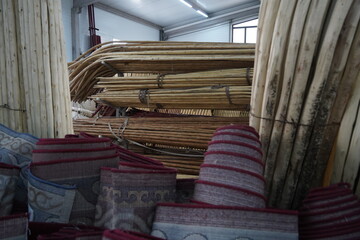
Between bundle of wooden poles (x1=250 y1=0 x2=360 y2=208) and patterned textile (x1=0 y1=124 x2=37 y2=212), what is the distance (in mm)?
670

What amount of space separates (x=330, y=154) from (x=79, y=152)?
2.35ft

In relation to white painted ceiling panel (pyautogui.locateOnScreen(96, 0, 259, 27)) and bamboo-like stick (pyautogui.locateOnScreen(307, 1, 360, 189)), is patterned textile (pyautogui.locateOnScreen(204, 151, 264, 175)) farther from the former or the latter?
white painted ceiling panel (pyautogui.locateOnScreen(96, 0, 259, 27))

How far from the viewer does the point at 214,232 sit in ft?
1.75

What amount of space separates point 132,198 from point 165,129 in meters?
1.49

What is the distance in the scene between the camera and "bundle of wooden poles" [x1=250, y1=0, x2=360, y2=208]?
712mm

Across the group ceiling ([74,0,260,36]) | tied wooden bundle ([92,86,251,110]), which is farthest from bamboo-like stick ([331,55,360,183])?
ceiling ([74,0,260,36])

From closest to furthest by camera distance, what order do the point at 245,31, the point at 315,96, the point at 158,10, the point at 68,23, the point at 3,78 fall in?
the point at 315,96 → the point at 3,78 → the point at 68,23 → the point at 158,10 → the point at 245,31

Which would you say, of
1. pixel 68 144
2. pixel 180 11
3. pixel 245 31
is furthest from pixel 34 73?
pixel 245 31

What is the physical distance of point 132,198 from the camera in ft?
1.99

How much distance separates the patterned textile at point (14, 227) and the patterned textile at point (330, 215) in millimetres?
558

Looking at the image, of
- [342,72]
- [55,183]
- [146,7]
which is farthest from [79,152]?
[146,7]

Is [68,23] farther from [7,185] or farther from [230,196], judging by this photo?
[230,196]

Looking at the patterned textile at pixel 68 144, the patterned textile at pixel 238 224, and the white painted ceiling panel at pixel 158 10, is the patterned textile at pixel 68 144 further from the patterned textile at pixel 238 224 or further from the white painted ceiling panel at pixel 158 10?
the white painted ceiling panel at pixel 158 10

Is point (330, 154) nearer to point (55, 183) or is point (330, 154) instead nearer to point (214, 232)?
point (214, 232)
